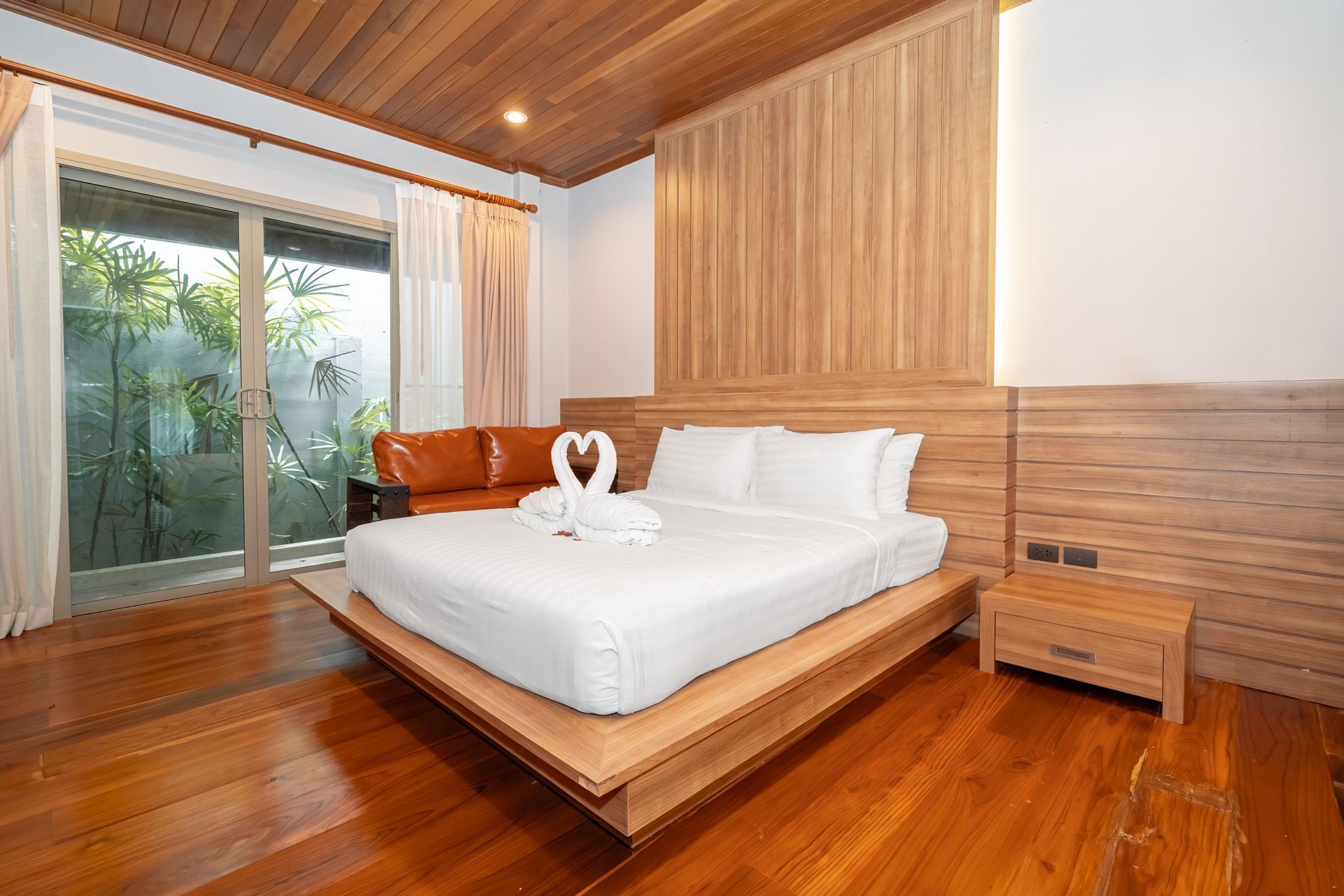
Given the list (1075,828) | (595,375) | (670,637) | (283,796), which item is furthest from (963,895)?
(595,375)

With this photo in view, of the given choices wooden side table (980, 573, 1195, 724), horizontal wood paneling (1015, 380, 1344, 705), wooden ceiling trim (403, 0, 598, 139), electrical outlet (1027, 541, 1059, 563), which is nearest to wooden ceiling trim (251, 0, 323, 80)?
wooden ceiling trim (403, 0, 598, 139)

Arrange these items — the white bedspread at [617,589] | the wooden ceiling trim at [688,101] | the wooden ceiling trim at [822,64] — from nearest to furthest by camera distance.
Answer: the white bedspread at [617,589], the wooden ceiling trim at [822,64], the wooden ceiling trim at [688,101]

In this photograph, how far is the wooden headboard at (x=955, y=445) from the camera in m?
2.59

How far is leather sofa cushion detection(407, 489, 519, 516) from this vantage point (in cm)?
336

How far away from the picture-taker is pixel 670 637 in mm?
1458

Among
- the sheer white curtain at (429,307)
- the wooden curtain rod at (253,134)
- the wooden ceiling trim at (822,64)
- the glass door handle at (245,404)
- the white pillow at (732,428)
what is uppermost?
the wooden ceiling trim at (822,64)

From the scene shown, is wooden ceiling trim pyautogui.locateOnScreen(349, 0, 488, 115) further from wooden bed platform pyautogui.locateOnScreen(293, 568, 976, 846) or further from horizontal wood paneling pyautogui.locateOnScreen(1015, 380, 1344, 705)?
horizontal wood paneling pyautogui.locateOnScreen(1015, 380, 1344, 705)

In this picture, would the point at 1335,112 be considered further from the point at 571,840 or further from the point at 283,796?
the point at 283,796

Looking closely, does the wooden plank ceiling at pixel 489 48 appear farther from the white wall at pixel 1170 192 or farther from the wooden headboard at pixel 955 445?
the wooden headboard at pixel 955 445

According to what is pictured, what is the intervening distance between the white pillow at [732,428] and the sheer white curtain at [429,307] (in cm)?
173

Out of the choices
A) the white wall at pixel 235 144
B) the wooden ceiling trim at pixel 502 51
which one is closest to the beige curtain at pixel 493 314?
the white wall at pixel 235 144

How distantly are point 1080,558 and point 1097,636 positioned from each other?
53 centimetres

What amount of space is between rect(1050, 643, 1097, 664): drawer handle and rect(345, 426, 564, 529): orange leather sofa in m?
2.65

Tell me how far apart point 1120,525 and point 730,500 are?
155cm
